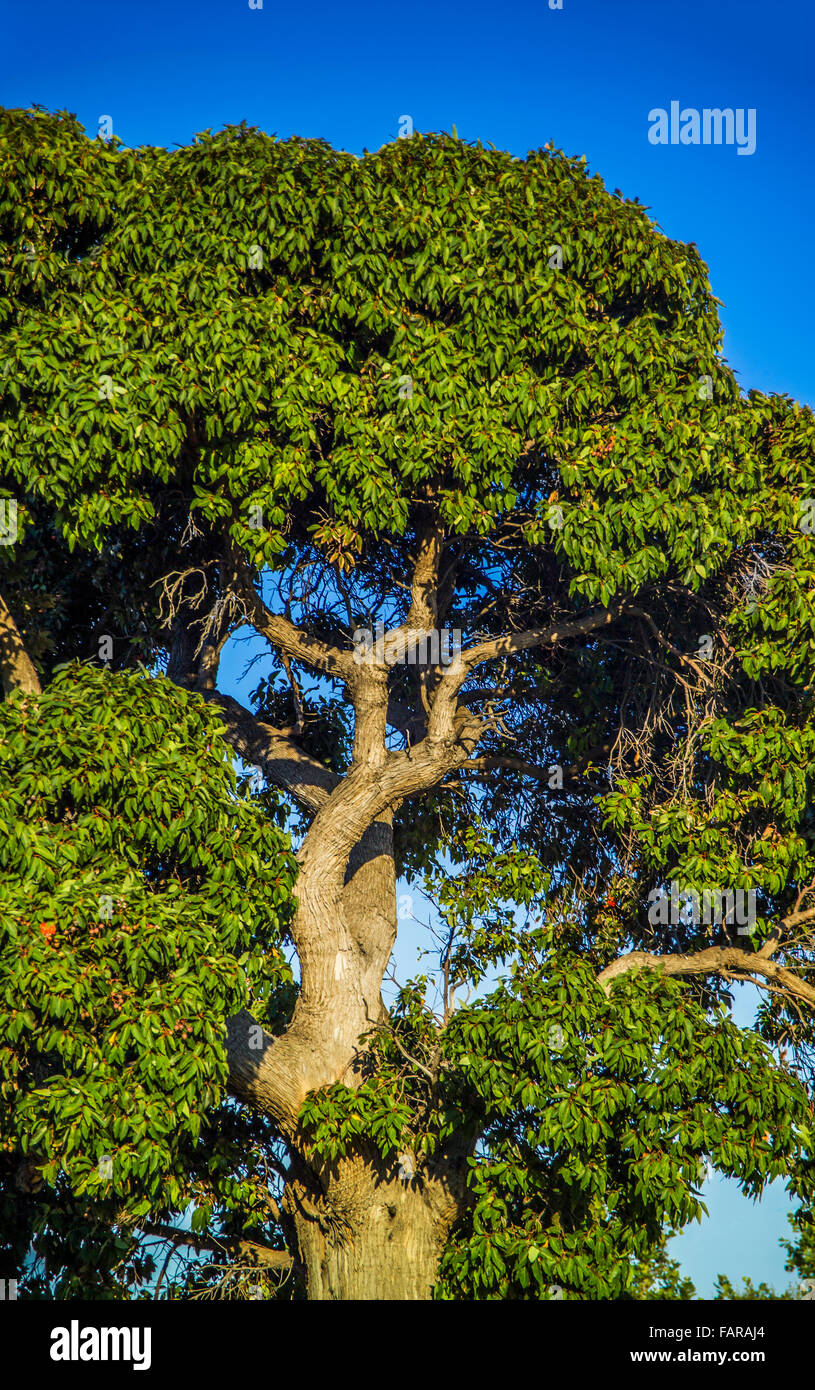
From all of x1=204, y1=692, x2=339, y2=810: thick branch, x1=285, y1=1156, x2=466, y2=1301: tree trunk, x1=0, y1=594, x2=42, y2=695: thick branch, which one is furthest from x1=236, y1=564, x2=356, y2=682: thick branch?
x1=285, y1=1156, x2=466, y2=1301: tree trunk

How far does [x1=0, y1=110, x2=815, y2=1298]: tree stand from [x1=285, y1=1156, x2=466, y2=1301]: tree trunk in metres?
0.04

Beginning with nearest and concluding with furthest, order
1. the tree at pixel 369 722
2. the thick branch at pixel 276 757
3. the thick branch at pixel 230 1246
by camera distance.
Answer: the tree at pixel 369 722 → the thick branch at pixel 230 1246 → the thick branch at pixel 276 757

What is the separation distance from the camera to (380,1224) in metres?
12.2

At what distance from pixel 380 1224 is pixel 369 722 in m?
4.74

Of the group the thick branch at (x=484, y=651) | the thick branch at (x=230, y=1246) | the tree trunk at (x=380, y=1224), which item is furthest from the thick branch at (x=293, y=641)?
the thick branch at (x=230, y=1246)

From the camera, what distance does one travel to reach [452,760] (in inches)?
515

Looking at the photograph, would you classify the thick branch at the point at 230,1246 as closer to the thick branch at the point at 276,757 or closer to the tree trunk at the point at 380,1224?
the tree trunk at the point at 380,1224

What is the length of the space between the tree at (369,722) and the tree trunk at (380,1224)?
0.12ft

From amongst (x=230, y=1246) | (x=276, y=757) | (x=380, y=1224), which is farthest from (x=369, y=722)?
(x=230, y=1246)

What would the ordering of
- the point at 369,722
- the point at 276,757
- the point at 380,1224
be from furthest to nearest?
the point at 276,757 → the point at 369,722 → the point at 380,1224

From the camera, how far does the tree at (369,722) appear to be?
10.2 m

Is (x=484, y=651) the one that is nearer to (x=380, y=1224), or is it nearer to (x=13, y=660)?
(x=13, y=660)

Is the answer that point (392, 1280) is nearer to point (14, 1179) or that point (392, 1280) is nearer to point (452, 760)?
point (14, 1179)

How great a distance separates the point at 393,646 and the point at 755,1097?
530 centimetres
